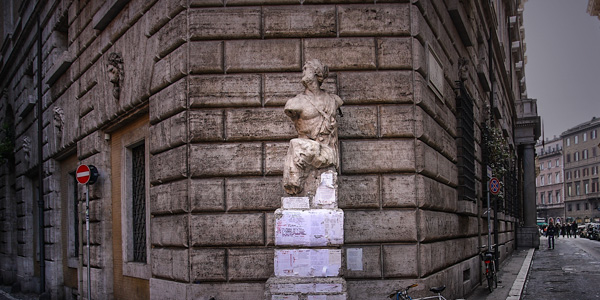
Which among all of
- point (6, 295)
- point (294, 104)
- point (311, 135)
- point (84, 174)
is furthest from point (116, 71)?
point (6, 295)

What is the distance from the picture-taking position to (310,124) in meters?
7.84

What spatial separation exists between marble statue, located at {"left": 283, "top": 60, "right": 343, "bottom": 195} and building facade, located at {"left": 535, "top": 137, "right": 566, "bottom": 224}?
118m

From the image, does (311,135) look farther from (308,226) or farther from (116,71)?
(116,71)

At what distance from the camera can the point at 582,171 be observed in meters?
105

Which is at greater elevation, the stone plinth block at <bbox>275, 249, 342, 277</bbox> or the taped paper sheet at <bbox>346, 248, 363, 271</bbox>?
the stone plinth block at <bbox>275, 249, 342, 277</bbox>

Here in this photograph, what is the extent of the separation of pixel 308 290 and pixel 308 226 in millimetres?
789

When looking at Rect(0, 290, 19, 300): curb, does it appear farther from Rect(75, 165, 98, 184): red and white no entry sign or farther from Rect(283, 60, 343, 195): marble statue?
Rect(283, 60, 343, 195): marble statue

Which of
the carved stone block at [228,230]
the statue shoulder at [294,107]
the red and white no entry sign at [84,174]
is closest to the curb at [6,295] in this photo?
the red and white no entry sign at [84,174]

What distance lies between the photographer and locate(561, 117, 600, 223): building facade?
98188 millimetres

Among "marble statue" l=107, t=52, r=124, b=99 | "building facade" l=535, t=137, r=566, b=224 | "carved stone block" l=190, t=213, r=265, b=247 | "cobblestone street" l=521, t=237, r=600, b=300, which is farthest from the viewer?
"building facade" l=535, t=137, r=566, b=224

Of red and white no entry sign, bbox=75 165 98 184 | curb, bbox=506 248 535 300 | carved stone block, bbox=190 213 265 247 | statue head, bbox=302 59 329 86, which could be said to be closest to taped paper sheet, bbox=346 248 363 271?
carved stone block, bbox=190 213 265 247

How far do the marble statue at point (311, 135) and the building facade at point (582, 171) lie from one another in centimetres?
9802

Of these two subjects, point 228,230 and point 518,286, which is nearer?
point 228,230

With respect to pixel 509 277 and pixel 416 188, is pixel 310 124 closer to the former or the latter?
pixel 416 188
